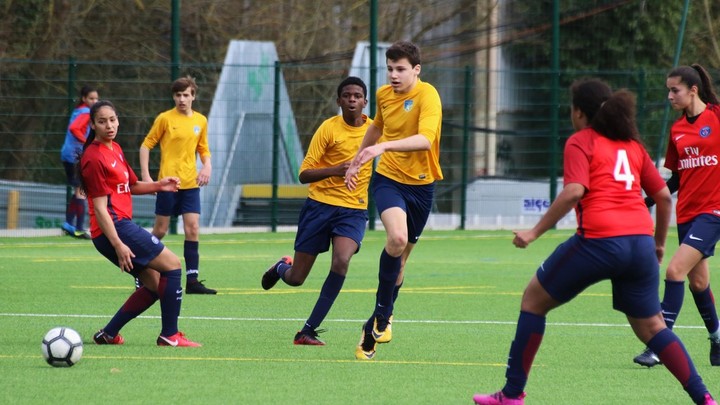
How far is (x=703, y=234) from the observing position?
27.3 feet

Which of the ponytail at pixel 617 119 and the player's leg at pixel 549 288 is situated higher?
the ponytail at pixel 617 119

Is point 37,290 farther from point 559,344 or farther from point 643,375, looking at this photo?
point 643,375

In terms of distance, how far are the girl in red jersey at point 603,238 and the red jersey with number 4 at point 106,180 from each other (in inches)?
126

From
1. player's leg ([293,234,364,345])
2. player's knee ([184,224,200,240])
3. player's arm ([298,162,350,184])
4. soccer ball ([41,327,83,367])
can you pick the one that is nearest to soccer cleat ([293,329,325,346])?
player's leg ([293,234,364,345])

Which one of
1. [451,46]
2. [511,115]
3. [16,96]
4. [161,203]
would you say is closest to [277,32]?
[451,46]

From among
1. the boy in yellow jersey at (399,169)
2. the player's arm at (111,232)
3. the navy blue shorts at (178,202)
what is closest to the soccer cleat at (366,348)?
the boy in yellow jersey at (399,169)

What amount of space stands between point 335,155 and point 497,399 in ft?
10.9

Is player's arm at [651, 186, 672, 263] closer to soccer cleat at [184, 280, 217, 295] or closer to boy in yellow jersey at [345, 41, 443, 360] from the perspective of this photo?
boy in yellow jersey at [345, 41, 443, 360]

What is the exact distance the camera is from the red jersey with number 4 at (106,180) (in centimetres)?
852

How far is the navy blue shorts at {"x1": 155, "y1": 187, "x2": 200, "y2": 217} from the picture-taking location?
1286 centimetres

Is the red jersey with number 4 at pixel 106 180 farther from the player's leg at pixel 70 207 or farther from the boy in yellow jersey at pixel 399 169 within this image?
the player's leg at pixel 70 207

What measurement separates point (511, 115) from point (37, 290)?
13.0 m

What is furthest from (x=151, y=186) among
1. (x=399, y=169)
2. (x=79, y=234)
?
(x=79, y=234)

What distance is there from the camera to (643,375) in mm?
8039
